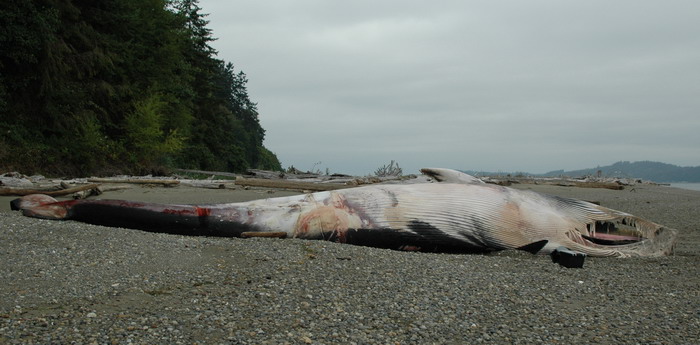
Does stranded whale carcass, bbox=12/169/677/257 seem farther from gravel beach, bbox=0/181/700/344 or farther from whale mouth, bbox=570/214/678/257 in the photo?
→ gravel beach, bbox=0/181/700/344

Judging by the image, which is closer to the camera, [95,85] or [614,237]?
[614,237]

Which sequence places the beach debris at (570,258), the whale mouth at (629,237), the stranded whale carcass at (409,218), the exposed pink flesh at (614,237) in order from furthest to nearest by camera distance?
the exposed pink flesh at (614,237) < the whale mouth at (629,237) < the stranded whale carcass at (409,218) < the beach debris at (570,258)

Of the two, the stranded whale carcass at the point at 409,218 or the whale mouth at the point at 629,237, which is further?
the whale mouth at the point at 629,237

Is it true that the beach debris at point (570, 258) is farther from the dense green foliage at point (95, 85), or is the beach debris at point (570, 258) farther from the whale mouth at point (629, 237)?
the dense green foliage at point (95, 85)

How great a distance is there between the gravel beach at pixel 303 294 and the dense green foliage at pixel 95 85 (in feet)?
56.2

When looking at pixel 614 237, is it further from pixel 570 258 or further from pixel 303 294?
pixel 303 294

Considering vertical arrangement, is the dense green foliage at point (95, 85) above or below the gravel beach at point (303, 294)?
above

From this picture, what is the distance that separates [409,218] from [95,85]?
78.6 ft

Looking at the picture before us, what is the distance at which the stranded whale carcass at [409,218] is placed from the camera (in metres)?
4.53

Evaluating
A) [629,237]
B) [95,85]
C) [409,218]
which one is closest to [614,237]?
[629,237]

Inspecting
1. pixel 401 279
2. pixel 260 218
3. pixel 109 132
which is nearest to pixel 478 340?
pixel 401 279

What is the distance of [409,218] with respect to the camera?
188 inches

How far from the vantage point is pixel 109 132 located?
26.4 metres

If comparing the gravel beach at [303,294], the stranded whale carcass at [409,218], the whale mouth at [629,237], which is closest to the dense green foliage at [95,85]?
the stranded whale carcass at [409,218]
